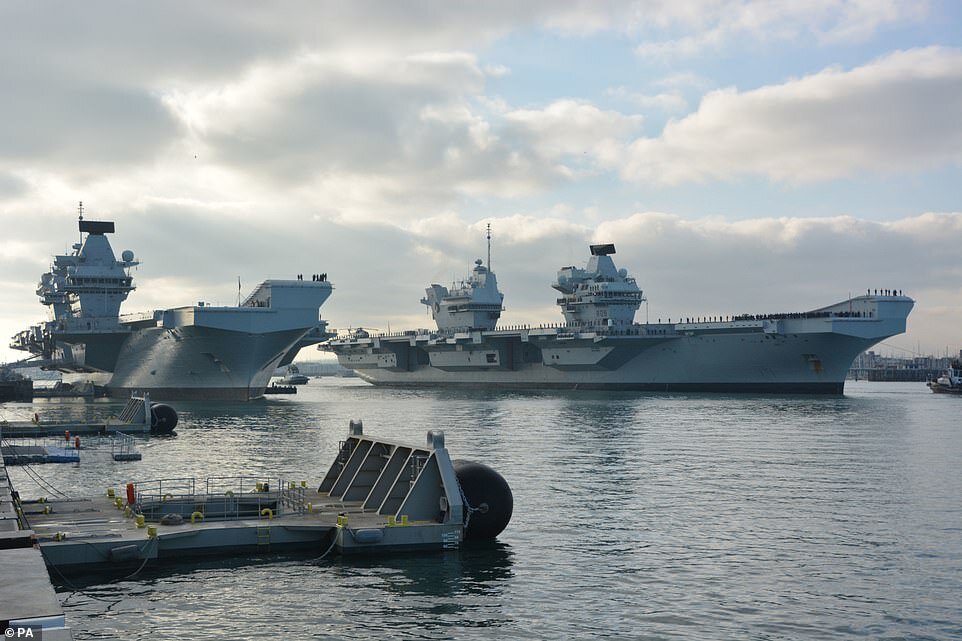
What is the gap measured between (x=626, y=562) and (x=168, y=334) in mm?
56846

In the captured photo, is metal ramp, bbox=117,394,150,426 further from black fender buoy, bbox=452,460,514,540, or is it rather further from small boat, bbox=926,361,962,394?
small boat, bbox=926,361,962,394

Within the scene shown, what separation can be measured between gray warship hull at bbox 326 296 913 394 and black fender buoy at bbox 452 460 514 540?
5512 centimetres

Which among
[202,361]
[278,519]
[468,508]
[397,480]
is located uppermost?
[202,361]

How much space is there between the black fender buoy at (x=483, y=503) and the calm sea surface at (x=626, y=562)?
463 millimetres

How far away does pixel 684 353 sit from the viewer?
79375 mm

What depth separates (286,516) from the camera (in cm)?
1961

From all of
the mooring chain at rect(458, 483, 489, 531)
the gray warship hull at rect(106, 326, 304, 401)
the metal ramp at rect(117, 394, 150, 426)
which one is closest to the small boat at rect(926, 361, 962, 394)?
the gray warship hull at rect(106, 326, 304, 401)

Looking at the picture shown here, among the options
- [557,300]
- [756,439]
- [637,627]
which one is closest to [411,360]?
[557,300]

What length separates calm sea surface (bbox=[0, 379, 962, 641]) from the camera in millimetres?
13711

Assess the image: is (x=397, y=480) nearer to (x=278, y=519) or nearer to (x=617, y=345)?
(x=278, y=519)

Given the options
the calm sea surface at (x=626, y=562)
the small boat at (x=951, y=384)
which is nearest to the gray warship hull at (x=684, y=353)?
the small boat at (x=951, y=384)

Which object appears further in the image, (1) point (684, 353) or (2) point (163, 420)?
(1) point (684, 353)

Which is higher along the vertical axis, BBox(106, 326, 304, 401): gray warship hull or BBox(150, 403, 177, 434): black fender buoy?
BBox(106, 326, 304, 401): gray warship hull

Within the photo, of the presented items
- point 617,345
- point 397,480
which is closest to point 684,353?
point 617,345
